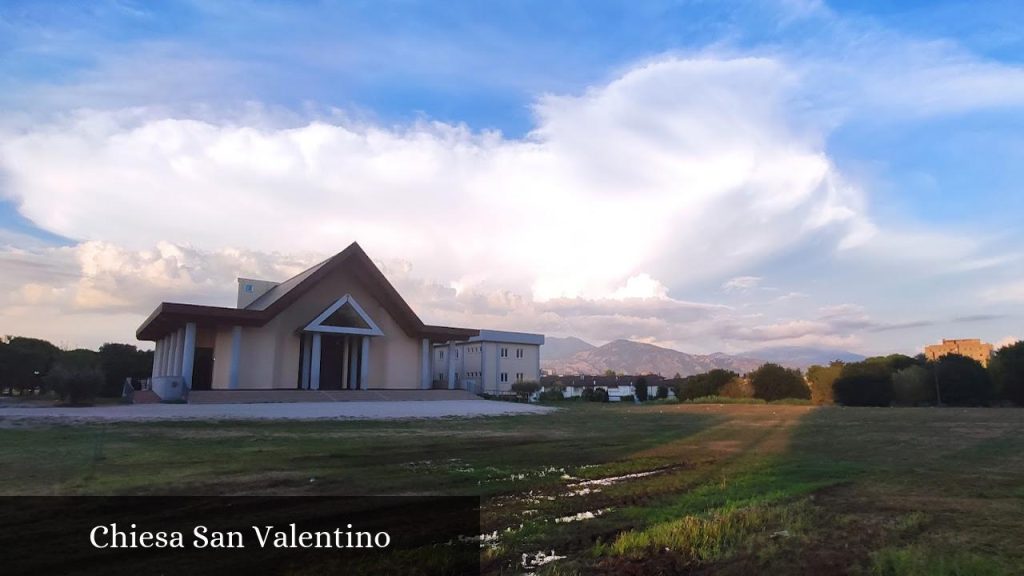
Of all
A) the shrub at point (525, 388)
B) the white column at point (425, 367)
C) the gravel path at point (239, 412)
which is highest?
the white column at point (425, 367)

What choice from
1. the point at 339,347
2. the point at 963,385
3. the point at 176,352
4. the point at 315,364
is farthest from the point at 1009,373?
the point at 176,352

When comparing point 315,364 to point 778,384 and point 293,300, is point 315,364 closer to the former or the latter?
point 293,300

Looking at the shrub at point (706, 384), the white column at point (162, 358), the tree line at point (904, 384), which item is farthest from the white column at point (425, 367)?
the tree line at point (904, 384)

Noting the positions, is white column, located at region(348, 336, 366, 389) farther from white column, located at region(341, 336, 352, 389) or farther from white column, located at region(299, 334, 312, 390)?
white column, located at region(299, 334, 312, 390)

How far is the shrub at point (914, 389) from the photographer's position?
4334 centimetres

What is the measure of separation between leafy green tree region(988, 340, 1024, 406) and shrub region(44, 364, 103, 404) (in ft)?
181

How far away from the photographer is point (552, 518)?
18.9 feet

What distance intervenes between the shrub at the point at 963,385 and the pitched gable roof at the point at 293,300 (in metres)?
33.6

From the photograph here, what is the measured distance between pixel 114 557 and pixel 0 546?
3.12 ft

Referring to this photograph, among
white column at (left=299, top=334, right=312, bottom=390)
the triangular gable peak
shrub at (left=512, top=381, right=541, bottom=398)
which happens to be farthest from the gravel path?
shrub at (left=512, top=381, right=541, bottom=398)

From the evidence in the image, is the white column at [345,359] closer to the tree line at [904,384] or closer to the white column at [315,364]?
the white column at [315,364]

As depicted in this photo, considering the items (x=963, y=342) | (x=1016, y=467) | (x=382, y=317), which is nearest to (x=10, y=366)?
(x=382, y=317)

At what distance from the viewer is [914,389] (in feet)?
142

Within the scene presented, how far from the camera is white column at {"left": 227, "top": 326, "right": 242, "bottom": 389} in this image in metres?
29.5
